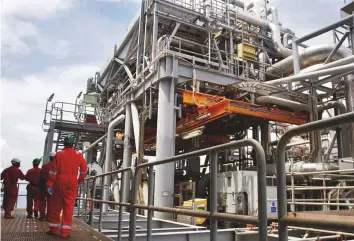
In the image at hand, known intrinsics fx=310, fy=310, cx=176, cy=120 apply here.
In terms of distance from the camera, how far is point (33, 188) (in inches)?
313

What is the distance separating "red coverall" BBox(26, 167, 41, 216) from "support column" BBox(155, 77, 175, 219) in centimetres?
315

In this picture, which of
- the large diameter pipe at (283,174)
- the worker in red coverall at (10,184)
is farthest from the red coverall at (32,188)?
the large diameter pipe at (283,174)

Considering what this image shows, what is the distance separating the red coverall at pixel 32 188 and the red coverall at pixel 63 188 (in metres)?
3.63

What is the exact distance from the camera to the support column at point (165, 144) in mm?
8819

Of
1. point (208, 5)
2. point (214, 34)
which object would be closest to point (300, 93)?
point (214, 34)

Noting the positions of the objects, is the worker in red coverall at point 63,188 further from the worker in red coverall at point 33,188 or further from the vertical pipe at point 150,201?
the worker in red coverall at point 33,188

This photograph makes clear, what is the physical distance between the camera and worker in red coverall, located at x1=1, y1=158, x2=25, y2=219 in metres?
7.43

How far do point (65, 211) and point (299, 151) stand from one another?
1450 cm

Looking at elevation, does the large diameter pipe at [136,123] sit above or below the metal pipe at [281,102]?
below

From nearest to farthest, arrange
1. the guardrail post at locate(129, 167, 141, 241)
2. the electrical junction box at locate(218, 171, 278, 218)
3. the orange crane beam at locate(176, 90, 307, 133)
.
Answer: the guardrail post at locate(129, 167, 141, 241), the electrical junction box at locate(218, 171, 278, 218), the orange crane beam at locate(176, 90, 307, 133)

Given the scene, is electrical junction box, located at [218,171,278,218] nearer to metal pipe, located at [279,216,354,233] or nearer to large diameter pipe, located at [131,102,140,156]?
large diameter pipe, located at [131,102,140,156]

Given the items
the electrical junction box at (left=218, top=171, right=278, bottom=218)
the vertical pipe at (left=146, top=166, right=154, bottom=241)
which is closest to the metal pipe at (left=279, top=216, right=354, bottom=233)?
the vertical pipe at (left=146, top=166, right=154, bottom=241)

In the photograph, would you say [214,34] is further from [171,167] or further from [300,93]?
[171,167]

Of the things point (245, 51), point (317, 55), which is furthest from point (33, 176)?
point (317, 55)
